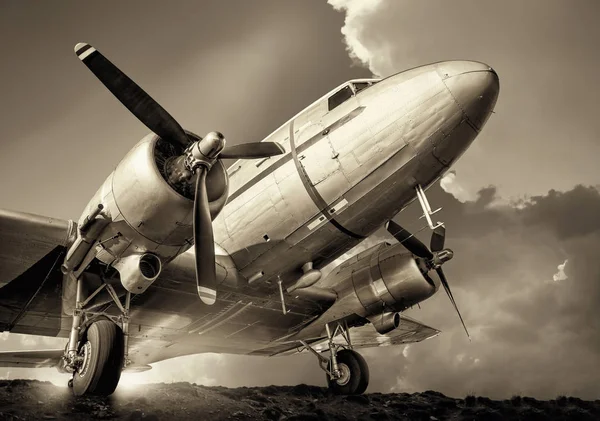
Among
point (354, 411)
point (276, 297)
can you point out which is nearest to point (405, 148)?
point (276, 297)

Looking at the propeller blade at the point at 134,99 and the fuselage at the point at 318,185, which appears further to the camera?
the fuselage at the point at 318,185

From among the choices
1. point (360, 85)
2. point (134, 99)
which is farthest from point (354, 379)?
point (134, 99)

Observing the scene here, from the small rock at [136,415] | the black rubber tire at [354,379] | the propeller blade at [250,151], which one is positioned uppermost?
the propeller blade at [250,151]

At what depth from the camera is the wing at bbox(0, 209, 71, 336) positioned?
22.0 ft

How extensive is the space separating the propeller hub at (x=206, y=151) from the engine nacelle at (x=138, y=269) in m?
1.50

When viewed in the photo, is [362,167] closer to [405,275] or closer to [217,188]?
[217,188]

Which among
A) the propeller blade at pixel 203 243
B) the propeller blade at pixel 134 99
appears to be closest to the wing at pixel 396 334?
the propeller blade at pixel 203 243

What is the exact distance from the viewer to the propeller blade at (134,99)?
6270mm

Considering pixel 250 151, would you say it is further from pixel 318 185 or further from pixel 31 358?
pixel 31 358

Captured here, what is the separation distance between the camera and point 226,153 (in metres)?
6.93

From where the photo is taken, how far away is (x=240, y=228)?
845 cm

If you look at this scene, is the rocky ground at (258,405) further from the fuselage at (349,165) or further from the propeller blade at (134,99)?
the propeller blade at (134,99)

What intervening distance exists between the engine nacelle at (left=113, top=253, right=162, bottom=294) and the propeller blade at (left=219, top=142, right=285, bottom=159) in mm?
1868

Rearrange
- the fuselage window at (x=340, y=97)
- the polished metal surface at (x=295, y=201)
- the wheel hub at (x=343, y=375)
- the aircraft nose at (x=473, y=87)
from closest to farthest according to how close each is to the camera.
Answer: the polished metal surface at (x=295, y=201)
the aircraft nose at (x=473, y=87)
the fuselage window at (x=340, y=97)
the wheel hub at (x=343, y=375)
